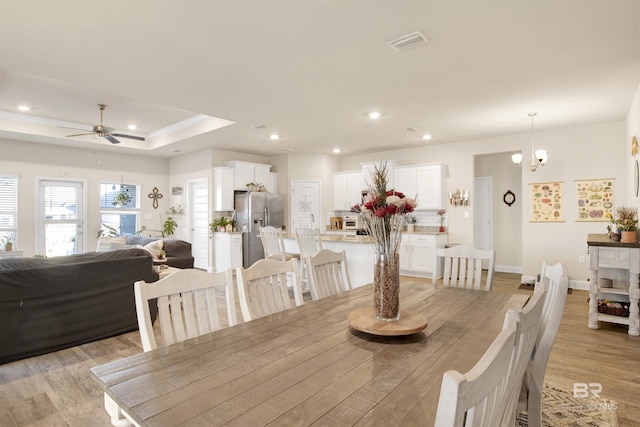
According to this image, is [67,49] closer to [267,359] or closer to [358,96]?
[358,96]

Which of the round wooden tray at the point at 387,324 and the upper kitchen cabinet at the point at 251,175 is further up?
the upper kitchen cabinet at the point at 251,175

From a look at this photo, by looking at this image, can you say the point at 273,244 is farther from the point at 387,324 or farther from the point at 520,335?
the point at 520,335

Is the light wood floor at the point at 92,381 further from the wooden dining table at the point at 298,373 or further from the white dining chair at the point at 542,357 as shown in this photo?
the wooden dining table at the point at 298,373

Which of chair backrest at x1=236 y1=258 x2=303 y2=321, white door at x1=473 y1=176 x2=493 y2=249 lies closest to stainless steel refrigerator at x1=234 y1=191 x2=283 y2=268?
white door at x1=473 y1=176 x2=493 y2=249

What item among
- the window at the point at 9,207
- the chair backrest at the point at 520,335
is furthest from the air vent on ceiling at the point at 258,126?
the chair backrest at the point at 520,335

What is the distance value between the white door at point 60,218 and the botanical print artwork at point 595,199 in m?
9.32

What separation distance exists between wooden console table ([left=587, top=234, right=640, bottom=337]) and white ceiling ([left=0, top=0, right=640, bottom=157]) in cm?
175

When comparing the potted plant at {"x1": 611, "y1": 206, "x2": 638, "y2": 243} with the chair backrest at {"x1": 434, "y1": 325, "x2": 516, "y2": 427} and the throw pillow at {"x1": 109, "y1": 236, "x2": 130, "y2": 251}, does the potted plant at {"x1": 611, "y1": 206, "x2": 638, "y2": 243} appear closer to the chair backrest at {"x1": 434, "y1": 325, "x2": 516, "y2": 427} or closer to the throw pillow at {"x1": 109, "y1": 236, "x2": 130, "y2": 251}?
the chair backrest at {"x1": 434, "y1": 325, "x2": 516, "y2": 427}

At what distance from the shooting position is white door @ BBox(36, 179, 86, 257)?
686cm

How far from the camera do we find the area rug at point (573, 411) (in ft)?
6.68

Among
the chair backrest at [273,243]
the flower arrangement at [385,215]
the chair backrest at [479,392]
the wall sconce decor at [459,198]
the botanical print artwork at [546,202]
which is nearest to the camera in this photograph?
the chair backrest at [479,392]

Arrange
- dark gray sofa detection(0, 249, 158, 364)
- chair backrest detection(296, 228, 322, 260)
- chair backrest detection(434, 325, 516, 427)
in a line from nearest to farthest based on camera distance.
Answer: chair backrest detection(434, 325, 516, 427) < dark gray sofa detection(0, 249, 158, 364) < chair backrest detection(296, 228, 322, 260)

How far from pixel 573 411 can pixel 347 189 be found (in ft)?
20.3

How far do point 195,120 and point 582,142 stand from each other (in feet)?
21.2
